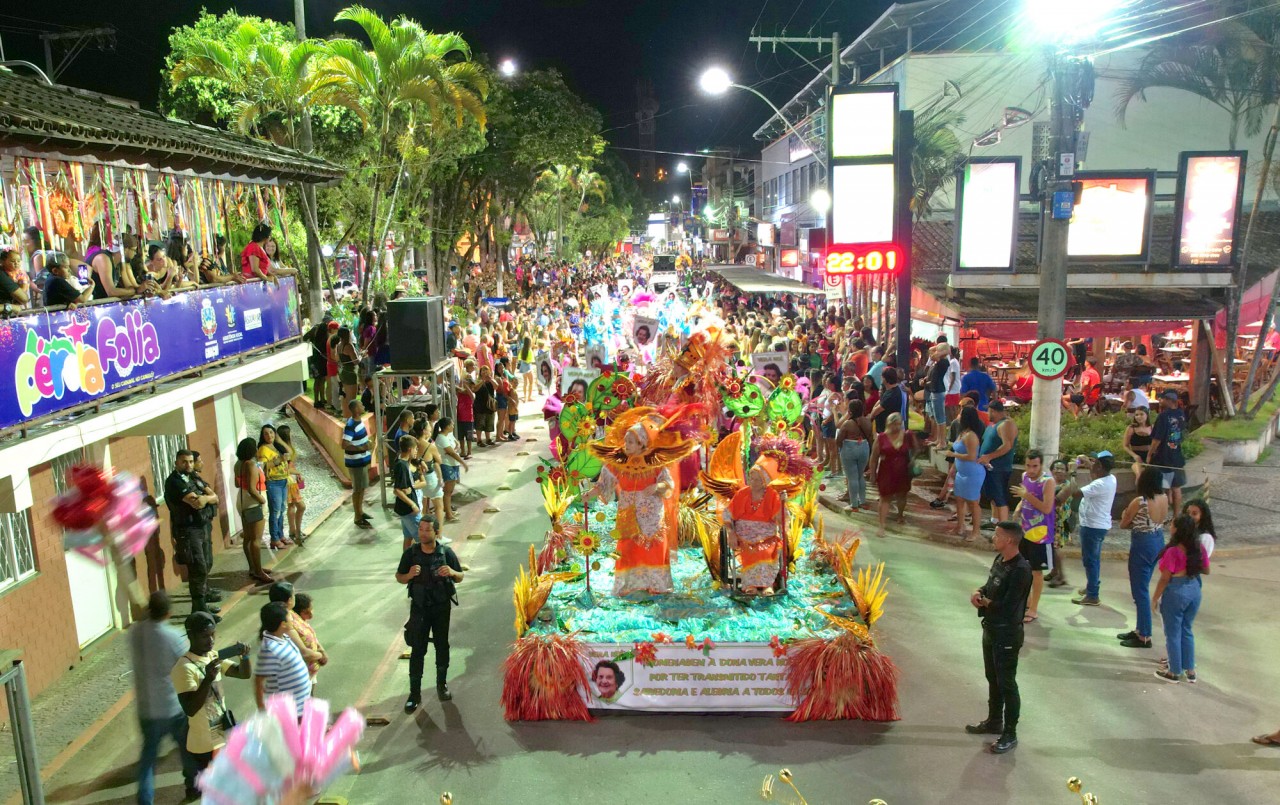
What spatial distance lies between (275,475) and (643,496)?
5228mm

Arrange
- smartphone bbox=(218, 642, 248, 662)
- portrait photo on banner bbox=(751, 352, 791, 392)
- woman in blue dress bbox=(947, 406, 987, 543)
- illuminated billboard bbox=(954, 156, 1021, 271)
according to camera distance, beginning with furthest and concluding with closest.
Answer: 1. illuminated billboard bbox=(954, 156, 1021, 271)
2. portrait photo on banner bbox=(751, 352, 791, 392)
3. woman in blue dress bbox=(947, 406, 987, 543)
4. smartphone bbox=(218, 642, 248, 662)

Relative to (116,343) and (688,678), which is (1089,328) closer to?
(688,678)

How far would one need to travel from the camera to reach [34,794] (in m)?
4.91

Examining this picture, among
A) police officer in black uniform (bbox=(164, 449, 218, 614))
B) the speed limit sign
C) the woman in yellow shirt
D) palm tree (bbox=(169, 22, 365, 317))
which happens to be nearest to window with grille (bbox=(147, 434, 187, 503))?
the woman in yellow shirt

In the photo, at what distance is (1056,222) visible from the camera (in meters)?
11.3

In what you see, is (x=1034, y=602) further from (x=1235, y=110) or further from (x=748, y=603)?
(x=1235, y=110)

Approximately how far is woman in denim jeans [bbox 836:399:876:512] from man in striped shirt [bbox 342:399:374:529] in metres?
6.14

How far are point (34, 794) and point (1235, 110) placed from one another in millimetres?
24819

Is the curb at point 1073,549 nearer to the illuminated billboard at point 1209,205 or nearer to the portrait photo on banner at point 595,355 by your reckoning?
the portrait photo on banner at point 595,355

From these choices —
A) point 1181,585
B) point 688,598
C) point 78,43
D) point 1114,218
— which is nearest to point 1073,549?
point 1181,585

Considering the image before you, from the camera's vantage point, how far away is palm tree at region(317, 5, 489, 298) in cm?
1716

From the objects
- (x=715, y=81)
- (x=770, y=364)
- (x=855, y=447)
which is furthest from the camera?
(x=715, y=81)

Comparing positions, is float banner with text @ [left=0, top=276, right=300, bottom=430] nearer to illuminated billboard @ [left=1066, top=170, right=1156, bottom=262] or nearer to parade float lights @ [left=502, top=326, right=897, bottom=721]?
parade float lights @ [left=502, top=326, right=897, bottom=721]

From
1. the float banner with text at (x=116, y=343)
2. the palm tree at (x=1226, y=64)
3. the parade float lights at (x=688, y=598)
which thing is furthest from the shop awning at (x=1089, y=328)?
the float banner with text at (x=116, y=343)
